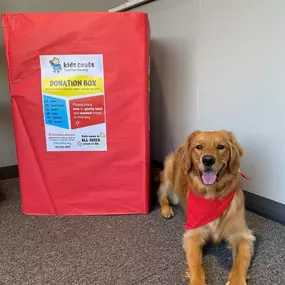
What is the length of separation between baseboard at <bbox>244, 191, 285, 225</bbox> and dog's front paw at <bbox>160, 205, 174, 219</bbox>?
47 centimetres

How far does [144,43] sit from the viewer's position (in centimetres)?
157

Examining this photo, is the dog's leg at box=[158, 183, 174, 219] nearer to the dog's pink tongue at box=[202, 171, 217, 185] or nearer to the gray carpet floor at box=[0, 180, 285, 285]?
the gray carpet floor at box=[0, 180, 285, 285]

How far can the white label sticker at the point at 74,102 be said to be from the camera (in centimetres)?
158

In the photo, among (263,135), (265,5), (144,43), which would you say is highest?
(265,5)

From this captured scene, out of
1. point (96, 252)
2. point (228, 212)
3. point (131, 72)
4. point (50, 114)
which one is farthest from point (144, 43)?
point (96, 252)

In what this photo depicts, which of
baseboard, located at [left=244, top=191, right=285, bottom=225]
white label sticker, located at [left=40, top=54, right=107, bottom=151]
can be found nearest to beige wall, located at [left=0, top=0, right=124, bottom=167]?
white label sticker, located at [left=40, top=54, right=107, bottom=151]

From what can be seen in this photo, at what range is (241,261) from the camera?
3.98 feet

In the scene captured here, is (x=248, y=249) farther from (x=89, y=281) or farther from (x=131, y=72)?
(x=131, y=72)

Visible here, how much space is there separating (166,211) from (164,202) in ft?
0.34

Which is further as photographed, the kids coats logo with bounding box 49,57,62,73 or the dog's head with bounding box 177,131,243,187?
the kids coats logo with bounding box 49,57,62,73

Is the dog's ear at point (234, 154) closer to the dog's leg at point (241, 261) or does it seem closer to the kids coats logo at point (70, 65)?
the dog's leg at point (241, 261)

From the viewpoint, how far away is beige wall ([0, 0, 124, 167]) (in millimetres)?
2297

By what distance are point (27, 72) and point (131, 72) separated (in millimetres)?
551

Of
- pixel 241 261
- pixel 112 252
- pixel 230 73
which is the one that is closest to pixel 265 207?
pixel 241 261
